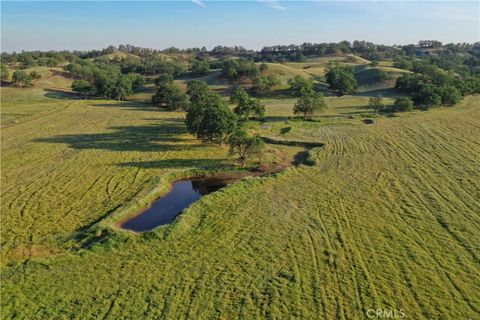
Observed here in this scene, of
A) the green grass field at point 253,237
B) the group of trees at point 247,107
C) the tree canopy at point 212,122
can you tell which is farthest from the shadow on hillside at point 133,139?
the group of trees at point 247,107

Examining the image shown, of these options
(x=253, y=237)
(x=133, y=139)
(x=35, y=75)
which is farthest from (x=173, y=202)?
(x=35, y=75)

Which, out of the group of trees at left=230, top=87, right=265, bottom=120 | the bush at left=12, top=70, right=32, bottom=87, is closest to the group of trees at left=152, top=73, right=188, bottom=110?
the group of trees at left=230, top=87, right=265, bottom=120

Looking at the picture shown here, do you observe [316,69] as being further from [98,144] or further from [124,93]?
[98,144]

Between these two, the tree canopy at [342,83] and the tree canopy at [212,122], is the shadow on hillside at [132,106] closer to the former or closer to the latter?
the tree canopy at [212,122]

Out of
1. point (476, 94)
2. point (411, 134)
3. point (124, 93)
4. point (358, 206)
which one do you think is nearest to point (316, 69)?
point (476, 94)

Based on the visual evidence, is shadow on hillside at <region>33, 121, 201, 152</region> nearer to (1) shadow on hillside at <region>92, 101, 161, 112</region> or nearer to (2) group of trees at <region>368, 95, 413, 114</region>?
(1) shadow on hillside at <region>92, 101, 161, 112</region>

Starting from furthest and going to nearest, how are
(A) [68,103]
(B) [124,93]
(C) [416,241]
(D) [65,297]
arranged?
(B) [124,93], (A) [68,103], (C) [416,241], (D) [65,297]
